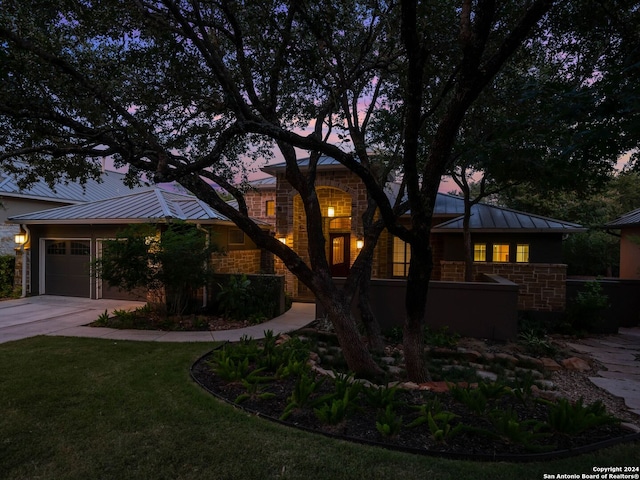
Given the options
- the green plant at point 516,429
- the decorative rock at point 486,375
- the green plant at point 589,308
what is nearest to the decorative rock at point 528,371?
the decorative rock at point 486,375

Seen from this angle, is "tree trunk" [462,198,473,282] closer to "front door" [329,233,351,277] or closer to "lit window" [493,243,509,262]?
"lit window" [493,243,509,262]

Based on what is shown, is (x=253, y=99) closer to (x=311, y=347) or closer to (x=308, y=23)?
(x=308, y=23)

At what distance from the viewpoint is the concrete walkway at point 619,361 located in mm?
5391

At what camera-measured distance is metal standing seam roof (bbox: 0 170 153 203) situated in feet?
48.9

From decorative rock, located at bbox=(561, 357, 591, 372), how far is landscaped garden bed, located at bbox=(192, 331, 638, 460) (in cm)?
133

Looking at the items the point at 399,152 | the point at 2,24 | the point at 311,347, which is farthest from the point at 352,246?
the point at 2,24

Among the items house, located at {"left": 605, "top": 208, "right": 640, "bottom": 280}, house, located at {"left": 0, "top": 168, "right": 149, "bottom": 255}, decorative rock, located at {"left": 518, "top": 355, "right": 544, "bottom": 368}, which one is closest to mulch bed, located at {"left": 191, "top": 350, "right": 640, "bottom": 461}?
decorative rock, located at {"left": 518, "top": 355, "right": 544, "bottom": 368}

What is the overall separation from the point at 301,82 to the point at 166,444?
6.56 meters

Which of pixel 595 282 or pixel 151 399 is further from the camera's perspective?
pixel 595 282

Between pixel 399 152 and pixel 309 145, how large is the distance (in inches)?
165

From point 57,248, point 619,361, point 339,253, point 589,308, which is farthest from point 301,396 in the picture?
point 57,248

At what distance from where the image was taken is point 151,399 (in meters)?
4.47

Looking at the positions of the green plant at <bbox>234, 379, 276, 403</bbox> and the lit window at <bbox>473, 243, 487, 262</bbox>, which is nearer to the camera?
the green plant at <bbox>234, 379, 276, 403</bbox>

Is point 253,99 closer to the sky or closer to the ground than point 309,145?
closer to the sky
